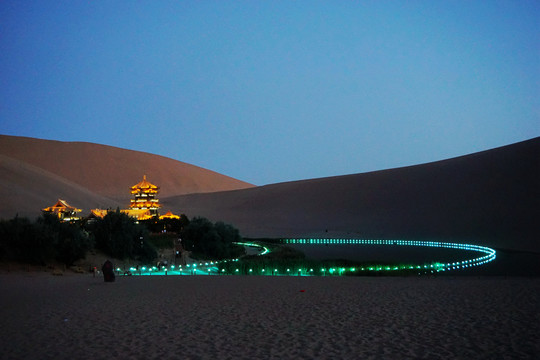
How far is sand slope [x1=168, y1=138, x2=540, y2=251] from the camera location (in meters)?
44.5

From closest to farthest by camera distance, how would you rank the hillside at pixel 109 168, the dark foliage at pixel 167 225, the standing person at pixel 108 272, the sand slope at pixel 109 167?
1. the standing person at pixel 108 272
2. the dark foliage at pixel 167 225
3. the hillside at pixel 109 168
4. the sand slope at pixel 109 167

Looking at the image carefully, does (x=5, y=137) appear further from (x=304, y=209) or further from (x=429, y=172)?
(x=429, y=172)

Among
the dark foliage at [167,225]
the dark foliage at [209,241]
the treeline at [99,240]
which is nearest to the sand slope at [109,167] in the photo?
the dark foliage at [167,225]

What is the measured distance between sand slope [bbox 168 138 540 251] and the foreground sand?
24527mm

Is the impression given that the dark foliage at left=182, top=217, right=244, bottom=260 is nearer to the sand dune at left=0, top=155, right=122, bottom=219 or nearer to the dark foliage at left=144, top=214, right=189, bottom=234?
the dark foliage at left=144, top=214, right=189, bottom=234

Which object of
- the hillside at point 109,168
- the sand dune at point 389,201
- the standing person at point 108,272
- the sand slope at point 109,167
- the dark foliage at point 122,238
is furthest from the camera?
the sand slope at point 109,167

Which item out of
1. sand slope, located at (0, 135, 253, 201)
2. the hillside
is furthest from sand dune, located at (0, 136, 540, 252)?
Result: sand slope, located at (0, 135, 253, 201)

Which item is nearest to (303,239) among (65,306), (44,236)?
(44,236)

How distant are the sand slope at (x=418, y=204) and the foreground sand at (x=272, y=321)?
24.5 m

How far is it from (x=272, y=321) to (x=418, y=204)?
1909 inches

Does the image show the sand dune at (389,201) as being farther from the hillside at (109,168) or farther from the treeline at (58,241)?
the hillside at (109,168)

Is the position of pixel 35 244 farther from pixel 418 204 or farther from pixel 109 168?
pixel 109 168

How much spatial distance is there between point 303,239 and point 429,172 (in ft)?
100.0

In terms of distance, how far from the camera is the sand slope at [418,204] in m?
44.5
